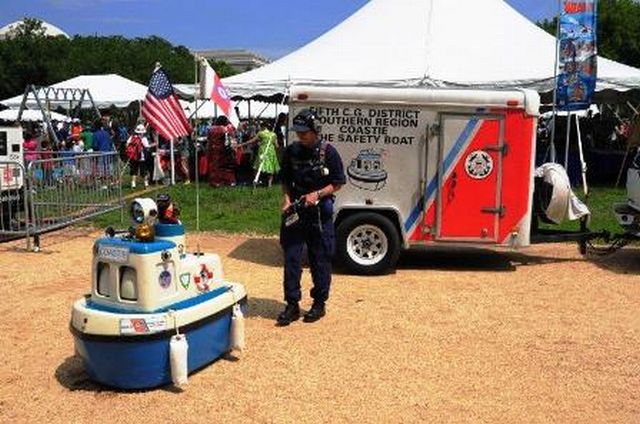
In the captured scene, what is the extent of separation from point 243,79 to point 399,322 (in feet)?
43.3

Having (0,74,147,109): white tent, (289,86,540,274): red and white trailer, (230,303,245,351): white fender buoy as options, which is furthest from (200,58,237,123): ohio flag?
(0,74,147,109): white tent

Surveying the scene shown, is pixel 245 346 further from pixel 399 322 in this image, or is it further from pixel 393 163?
pixel 393 163

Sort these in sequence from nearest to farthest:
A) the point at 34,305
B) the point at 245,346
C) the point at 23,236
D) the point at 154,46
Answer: the point at 245,346 → the point at 34,305 → the point at 23,236 → the point at 154,46

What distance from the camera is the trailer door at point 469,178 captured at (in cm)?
894

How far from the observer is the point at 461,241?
9156 millimetres

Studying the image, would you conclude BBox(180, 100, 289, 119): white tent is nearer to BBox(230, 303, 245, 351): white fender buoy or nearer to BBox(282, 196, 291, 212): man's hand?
BBox(282, 196, 291, 212): man's hand

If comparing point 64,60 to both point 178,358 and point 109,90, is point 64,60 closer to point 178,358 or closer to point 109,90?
point 109,90

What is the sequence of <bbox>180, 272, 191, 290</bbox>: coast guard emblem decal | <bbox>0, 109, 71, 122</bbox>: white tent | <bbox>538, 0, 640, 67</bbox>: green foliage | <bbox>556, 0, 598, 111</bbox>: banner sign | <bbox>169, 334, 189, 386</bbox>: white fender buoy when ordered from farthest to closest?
<bbox>538, 0, 640, 67</bbox>: green foliage
<bbox>0, 109, 71, 122</bbox>: white tent
<bbox>556, 0, 598, 111</bbox>: banner sign
<bbox>180, 272, 191, 290</bbox>: coast guard emblem decal
<bbox>169, 334, 189, 386</bbox>: white fender buoy

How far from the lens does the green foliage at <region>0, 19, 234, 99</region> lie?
196 ft

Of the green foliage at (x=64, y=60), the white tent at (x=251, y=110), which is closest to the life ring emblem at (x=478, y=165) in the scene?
the white tent at (x=251, y=110)

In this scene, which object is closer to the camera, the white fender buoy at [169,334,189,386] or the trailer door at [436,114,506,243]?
the white fender buoy at [169,334,189,386]

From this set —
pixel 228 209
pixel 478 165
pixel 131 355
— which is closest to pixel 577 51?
pixel 478 165

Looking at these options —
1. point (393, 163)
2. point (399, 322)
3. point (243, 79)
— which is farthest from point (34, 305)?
point (243, 79)

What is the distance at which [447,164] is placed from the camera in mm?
9023
